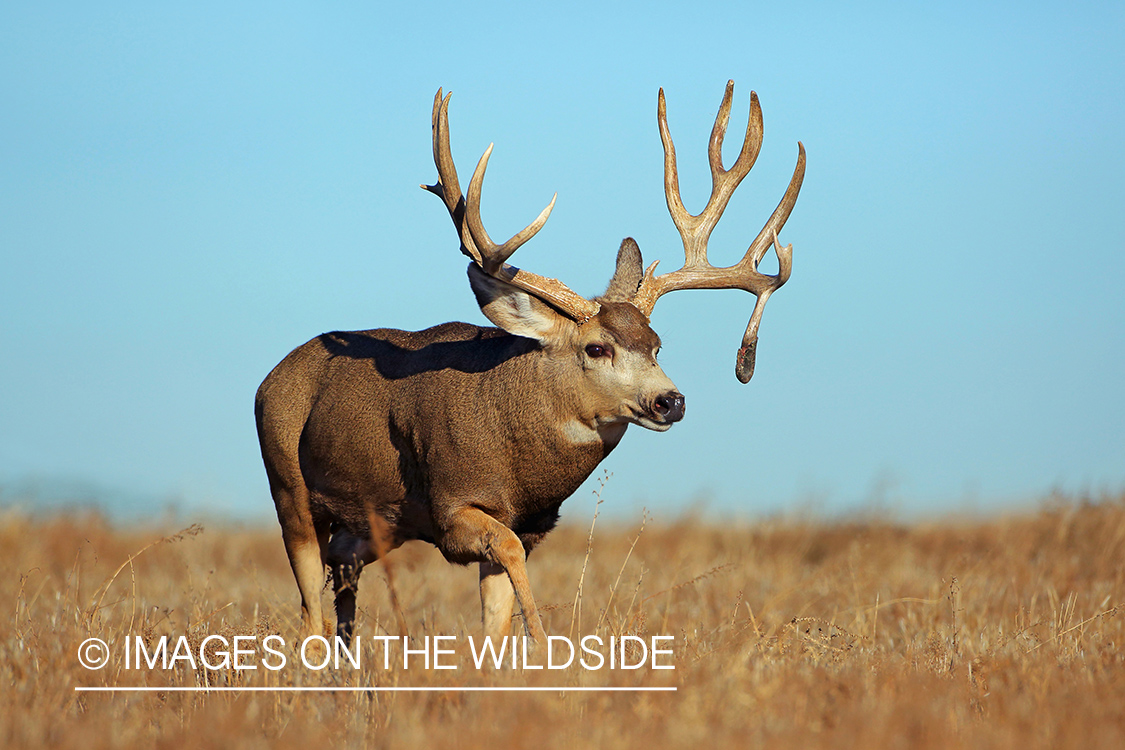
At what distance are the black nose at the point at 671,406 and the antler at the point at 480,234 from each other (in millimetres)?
770

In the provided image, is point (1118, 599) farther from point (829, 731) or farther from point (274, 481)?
point (274, 481)

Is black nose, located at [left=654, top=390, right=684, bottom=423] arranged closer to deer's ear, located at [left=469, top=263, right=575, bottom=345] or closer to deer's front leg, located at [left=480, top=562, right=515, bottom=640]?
deer's ear, located at [left=469, top=263, right=575, bottom=345]

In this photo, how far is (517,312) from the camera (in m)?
6.84

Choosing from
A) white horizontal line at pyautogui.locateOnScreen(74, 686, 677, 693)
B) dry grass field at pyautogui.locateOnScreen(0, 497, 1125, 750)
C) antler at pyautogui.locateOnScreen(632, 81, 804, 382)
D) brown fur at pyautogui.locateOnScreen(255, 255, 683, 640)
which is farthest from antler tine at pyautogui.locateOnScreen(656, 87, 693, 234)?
white horizontal line at pyautogui.locateOnScreen(74, 686, 677, 693)

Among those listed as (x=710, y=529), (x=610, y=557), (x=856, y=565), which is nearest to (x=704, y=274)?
(x=856, y=565)

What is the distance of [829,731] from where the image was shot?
4.20m

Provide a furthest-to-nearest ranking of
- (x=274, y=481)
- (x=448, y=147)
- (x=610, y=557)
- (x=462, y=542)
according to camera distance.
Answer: (x=610, y=557), (x=274, y=481), (x=448, y=147), (x=462, y=542)

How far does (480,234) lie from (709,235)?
1664 mm

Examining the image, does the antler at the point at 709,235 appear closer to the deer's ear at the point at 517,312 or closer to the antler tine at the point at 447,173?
the deer's ear at the point at 517,312

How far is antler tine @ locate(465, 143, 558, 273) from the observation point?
258 inches

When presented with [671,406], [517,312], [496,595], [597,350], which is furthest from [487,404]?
[496,595]

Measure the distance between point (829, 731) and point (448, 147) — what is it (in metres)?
4.11

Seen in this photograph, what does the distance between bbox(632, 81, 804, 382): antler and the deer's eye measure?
0.61m

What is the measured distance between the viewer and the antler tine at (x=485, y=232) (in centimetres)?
656
